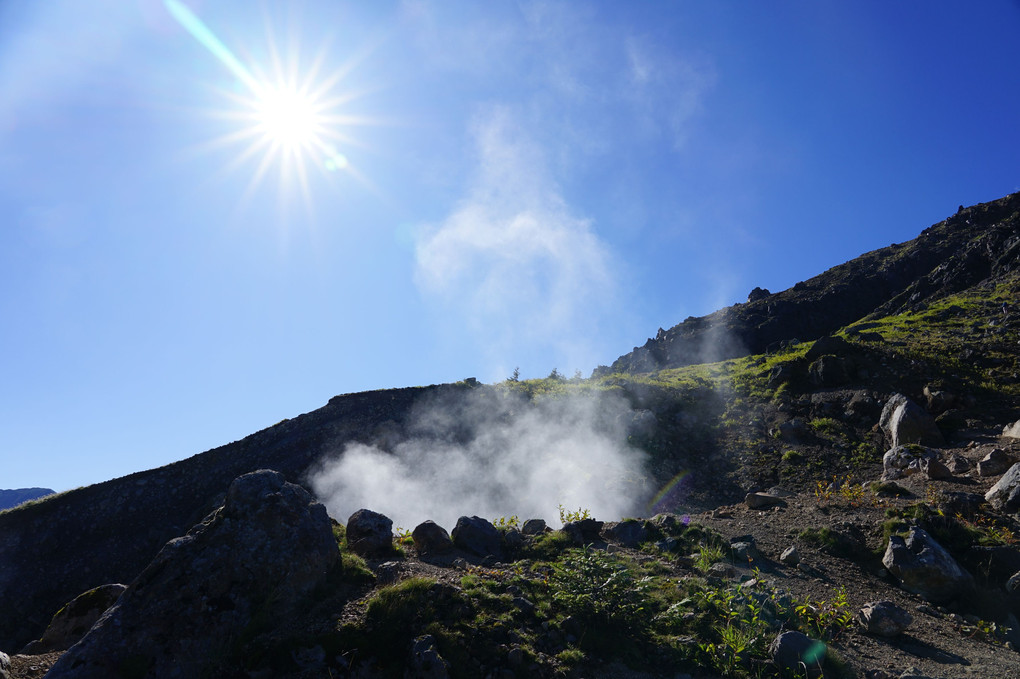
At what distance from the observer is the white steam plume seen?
61.9ft

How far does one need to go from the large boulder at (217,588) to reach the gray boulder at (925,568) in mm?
10768

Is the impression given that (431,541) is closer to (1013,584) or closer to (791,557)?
(791,557)

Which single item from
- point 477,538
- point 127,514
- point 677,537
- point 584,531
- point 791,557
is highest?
point 127,514

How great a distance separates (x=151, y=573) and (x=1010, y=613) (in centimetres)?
1387

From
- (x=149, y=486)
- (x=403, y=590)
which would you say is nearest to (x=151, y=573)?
(x=403, y=590)

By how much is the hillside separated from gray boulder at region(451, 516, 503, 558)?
7 centimetres

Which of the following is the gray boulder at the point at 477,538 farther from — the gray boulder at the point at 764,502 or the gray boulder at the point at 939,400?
the gray boulder at the point at 939,400

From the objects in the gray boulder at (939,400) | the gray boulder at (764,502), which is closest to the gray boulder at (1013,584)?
the gray boulder at (764,502)

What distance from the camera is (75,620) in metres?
9.14

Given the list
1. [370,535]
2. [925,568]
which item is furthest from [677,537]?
[370,535]

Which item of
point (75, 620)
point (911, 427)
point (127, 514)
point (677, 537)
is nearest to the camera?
point (75, 620)

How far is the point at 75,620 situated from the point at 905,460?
22375 millimetres

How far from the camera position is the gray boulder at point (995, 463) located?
507 inches

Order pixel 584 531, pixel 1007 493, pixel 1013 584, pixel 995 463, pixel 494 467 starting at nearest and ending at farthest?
pixel 1013 584
pixel 1007 493
pixel 584 531
pixel 995 463
pixel 494 467
